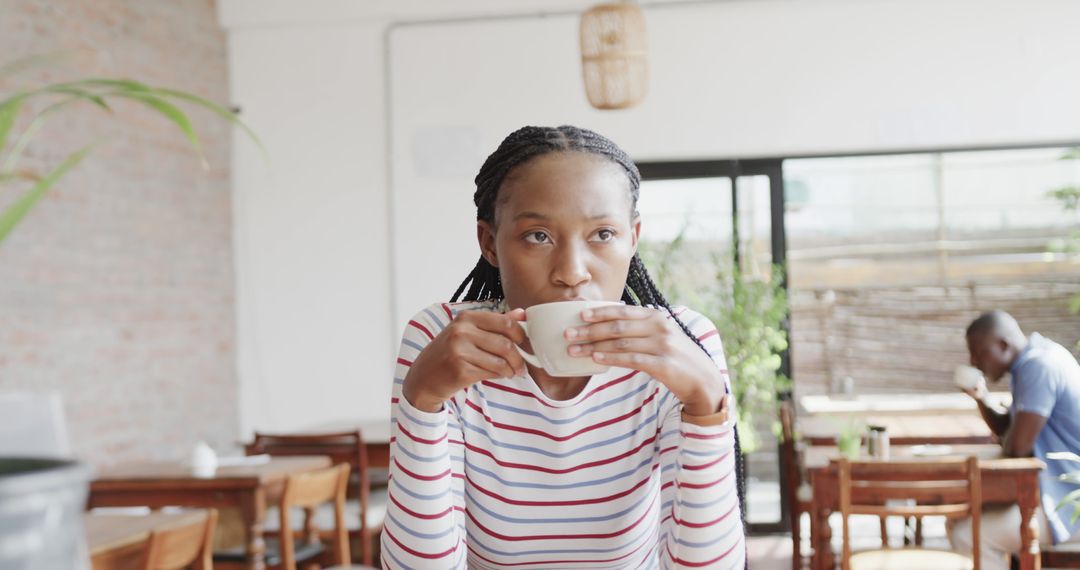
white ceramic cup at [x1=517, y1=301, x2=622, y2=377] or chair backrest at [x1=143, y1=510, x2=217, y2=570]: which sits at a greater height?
white ceramic cup at [x1=517, y1=301, x2=622, y2=377]

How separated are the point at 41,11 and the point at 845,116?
13.5ft

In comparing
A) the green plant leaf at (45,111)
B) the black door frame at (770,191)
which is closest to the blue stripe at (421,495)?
the green plant leaf at (45,111)

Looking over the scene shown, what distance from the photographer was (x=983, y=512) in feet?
13.4

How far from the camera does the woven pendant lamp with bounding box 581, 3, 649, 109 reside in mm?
Result: 5109

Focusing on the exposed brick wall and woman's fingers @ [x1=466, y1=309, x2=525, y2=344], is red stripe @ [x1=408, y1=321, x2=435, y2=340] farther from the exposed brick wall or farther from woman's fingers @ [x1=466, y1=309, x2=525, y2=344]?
the exposed brick wall

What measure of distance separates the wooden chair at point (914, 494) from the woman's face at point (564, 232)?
8.84 feet

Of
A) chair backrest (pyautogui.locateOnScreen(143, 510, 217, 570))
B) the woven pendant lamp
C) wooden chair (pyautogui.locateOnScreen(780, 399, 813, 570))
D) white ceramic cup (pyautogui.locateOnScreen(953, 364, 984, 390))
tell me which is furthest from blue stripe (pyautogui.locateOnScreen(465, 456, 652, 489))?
the woven pendant lamp

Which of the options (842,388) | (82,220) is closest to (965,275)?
(842,388)

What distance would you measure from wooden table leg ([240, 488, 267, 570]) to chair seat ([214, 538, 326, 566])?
0.40ft

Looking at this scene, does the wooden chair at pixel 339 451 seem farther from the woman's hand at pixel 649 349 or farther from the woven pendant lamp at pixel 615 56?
the woman's hand at pixel 649 349

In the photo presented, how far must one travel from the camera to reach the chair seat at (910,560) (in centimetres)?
354

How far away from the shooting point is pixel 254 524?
3.69 meters

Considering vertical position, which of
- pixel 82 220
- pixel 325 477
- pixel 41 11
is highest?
pixel 41 11

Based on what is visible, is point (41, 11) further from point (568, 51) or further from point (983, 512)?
point (983, 512)
